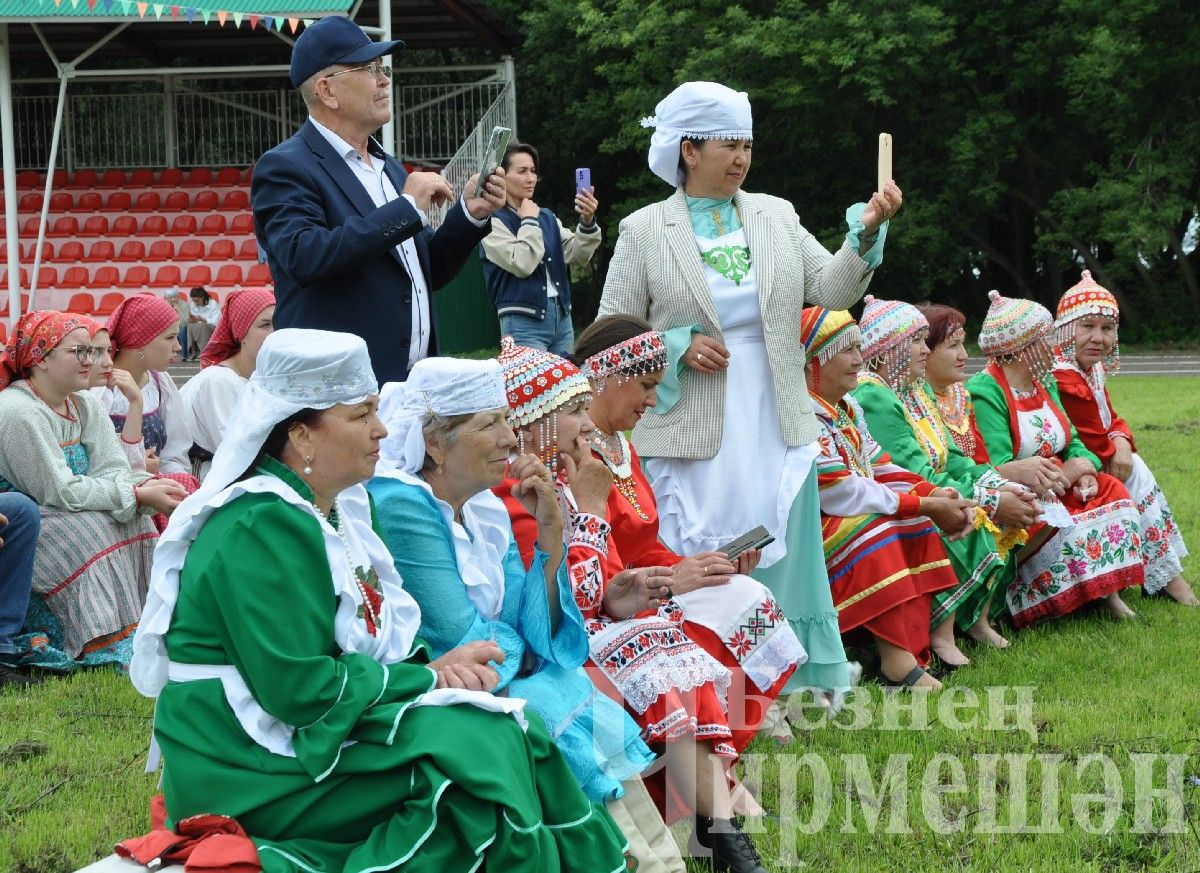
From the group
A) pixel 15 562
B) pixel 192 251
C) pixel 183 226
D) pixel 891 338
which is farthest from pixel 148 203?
pixel 891 338

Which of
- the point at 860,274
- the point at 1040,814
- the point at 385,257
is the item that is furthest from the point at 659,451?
the point at 1040,814

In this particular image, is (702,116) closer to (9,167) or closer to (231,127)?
(9,167)

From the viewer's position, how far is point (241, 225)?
21.4 m

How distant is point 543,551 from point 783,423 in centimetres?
161

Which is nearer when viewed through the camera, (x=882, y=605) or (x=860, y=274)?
(x=860, y=274)

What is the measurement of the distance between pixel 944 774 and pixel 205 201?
64.0 feet

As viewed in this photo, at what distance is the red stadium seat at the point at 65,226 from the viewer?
2172cm

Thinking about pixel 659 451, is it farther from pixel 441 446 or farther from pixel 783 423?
pixel 441 446

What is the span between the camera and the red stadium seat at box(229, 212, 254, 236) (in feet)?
69.7

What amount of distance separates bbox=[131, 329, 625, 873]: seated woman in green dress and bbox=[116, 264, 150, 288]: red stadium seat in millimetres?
18776

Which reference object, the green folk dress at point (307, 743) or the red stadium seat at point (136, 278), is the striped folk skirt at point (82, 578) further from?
the red stadium seat at point (136, 278)

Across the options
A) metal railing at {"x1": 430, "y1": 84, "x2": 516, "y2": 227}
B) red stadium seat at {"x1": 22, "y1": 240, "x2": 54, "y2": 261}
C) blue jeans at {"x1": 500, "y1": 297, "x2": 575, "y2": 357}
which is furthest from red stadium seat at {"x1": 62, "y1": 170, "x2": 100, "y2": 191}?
blue jeans at {"x1": 500, "y1": 297, "x2": 575, "y2": 357}

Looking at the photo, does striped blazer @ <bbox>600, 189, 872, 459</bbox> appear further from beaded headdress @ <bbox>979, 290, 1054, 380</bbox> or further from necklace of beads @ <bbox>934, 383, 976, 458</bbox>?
beaded headdress @ <bbox>979, 290, 1054, 380</bbox>

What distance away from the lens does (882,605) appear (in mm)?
5176
